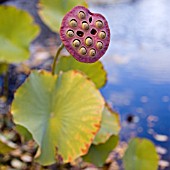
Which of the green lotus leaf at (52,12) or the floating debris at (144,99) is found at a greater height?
the green lotus leaf at (52,12)

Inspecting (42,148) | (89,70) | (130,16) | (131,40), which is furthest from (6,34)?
(130,16)

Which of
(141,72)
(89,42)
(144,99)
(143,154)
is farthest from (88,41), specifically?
(141,72)

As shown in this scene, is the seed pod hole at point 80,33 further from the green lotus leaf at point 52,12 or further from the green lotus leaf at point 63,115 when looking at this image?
the green lotus leaf at point 52,12

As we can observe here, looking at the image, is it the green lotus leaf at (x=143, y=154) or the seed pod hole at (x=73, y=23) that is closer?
the seed pod hole at (x=73, y=23)

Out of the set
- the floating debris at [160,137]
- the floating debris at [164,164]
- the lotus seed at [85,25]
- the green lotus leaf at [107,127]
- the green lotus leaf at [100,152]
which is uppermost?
the lotus seed at [85,25]

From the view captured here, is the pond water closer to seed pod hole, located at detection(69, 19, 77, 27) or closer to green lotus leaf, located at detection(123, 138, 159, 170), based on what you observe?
green lotus leaf, located at detection(123, 138, 159, 170)

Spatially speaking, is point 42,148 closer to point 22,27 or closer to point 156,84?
point 22,27

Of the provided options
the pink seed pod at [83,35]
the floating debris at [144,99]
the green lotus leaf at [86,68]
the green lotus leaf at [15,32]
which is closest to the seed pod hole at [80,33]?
the pink seed pod at [83,35]
